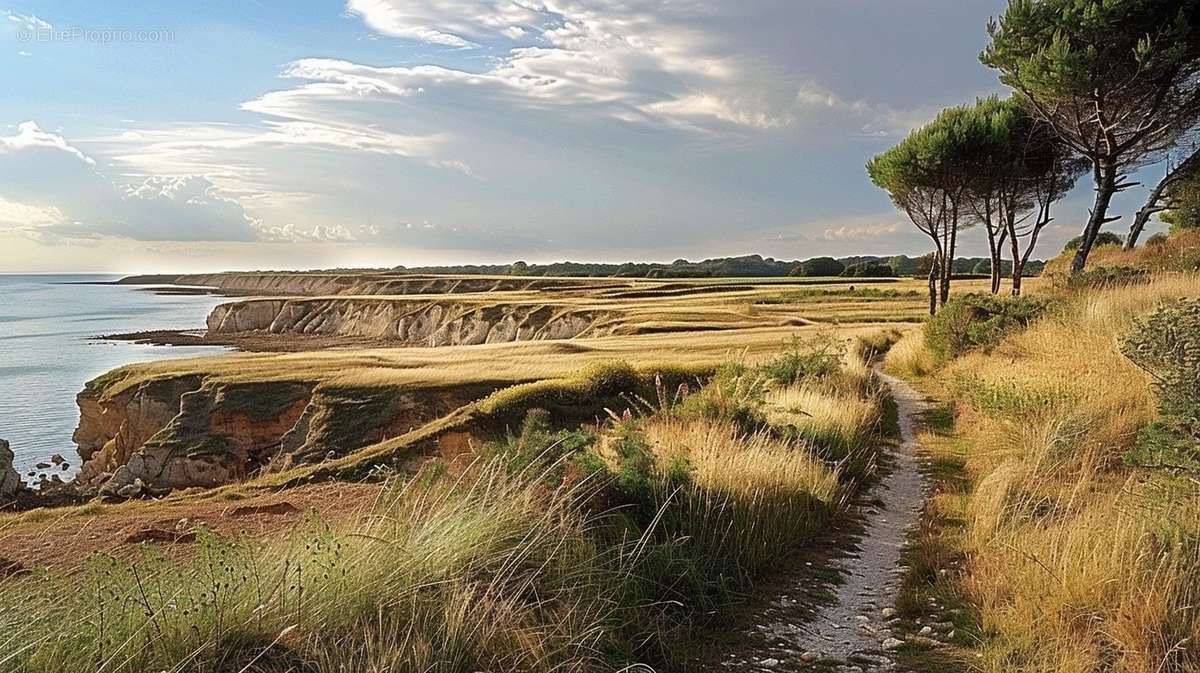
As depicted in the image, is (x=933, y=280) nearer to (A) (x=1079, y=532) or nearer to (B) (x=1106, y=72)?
(B) (x=1106, y=72)

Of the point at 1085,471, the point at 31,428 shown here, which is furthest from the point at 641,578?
the point at 31,428

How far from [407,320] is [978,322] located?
65816 millimetres

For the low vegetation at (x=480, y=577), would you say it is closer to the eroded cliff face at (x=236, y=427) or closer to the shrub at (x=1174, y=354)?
the shrub at (x=1174, y=354)

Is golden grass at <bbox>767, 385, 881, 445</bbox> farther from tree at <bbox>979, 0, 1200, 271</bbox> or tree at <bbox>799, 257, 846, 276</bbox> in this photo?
tree at <bbox>799, 257, 846, 276</bbox>

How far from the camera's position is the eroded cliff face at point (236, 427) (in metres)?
27.0

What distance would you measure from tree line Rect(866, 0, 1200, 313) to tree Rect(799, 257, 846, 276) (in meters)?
103

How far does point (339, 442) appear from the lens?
26203mm

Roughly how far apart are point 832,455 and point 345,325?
83972mm

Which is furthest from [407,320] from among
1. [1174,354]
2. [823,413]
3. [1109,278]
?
[1174,354]

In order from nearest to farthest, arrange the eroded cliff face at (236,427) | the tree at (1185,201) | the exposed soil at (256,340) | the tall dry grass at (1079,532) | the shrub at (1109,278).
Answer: the tall dry grass at (1079,532) < the shrub at (1109,278) < the eroded cliff face at (236,427) < the tree at (1185,201) < the exposed soil at (256,340)

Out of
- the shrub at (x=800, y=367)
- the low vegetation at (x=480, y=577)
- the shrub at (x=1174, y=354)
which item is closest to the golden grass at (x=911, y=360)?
the shrub at (x=800, y=367)

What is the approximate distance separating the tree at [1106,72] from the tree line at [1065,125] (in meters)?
0.04

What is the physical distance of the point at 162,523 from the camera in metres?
12.8

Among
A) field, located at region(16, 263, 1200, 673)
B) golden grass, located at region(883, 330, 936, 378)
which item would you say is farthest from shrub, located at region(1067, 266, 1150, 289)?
golden grass, located at region(883, 330, 936, 378)
